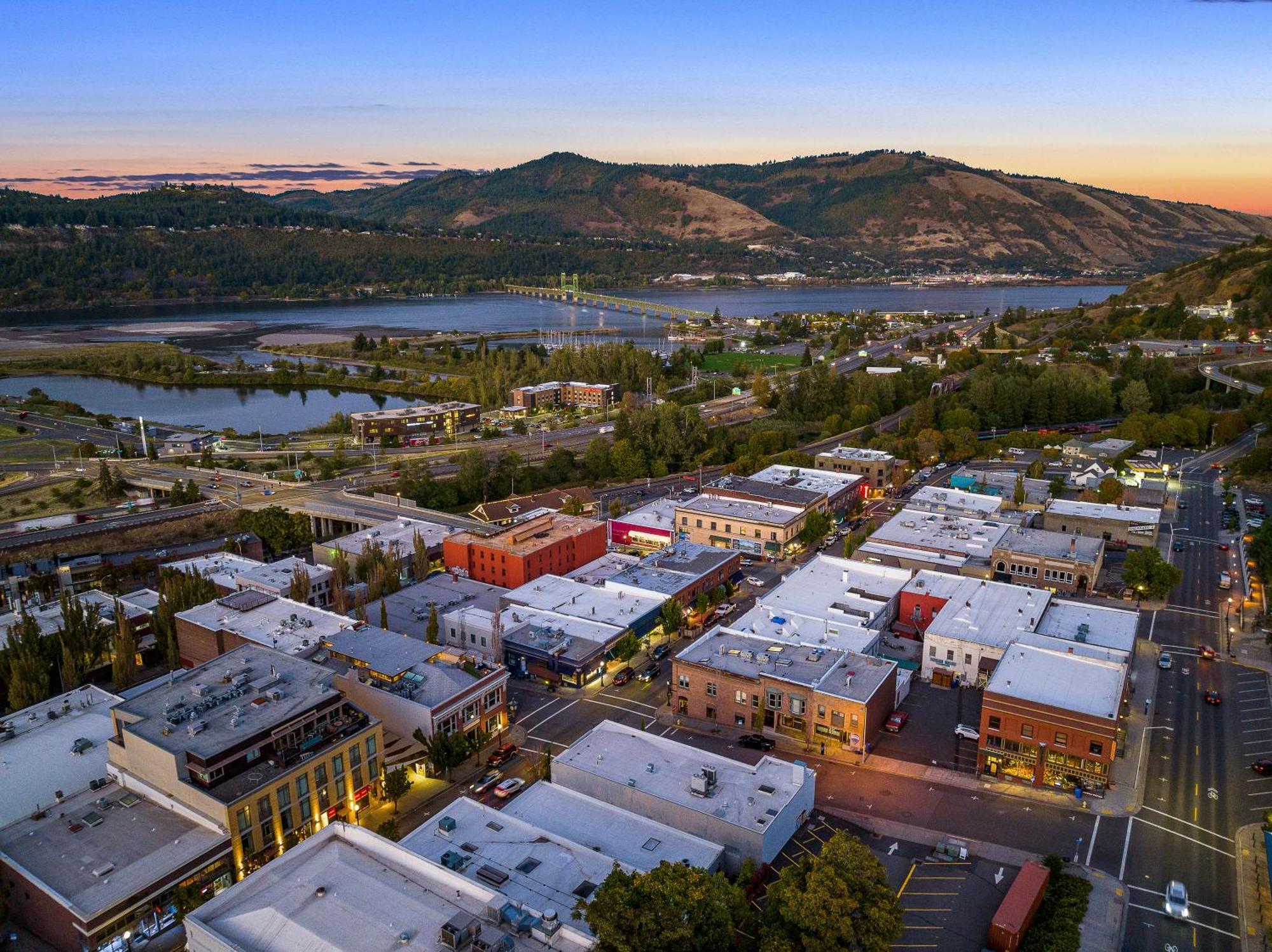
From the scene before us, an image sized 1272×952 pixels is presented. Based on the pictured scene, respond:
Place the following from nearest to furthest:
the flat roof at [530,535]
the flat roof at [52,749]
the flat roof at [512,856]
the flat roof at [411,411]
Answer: the flat roof at [512,856] < the flat roof at [52,749] < the flat roof at [530,535] < the flat roof at [411,411]

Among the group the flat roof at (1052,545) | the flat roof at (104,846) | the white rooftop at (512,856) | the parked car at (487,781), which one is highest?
the white rooftop at (512,856)

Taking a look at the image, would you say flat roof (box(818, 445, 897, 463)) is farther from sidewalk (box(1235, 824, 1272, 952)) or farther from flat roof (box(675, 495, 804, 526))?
sidewalk (box(1235, 824, 1272, 952))

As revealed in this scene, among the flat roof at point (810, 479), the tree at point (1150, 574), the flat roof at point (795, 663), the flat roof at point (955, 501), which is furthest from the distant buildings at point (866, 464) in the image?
the flat roof at point (795, 663)

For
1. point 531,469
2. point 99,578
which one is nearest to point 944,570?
point 531,469

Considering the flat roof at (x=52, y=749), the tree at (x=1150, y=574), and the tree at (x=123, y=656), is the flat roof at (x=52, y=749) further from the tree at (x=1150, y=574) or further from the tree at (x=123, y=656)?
the tree at (x=1150, y=574)

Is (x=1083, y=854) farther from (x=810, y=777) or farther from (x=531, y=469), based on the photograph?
(x=531, y=469)

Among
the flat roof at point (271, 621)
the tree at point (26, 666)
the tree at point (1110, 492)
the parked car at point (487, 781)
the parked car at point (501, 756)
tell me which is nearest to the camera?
the parked car at point (487, 781)

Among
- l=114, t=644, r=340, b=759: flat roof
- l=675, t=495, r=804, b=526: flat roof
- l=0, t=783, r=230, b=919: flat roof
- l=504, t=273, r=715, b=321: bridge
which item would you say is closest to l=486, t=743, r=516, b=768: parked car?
l=114, t=644, r=340, b=759: flat roof
